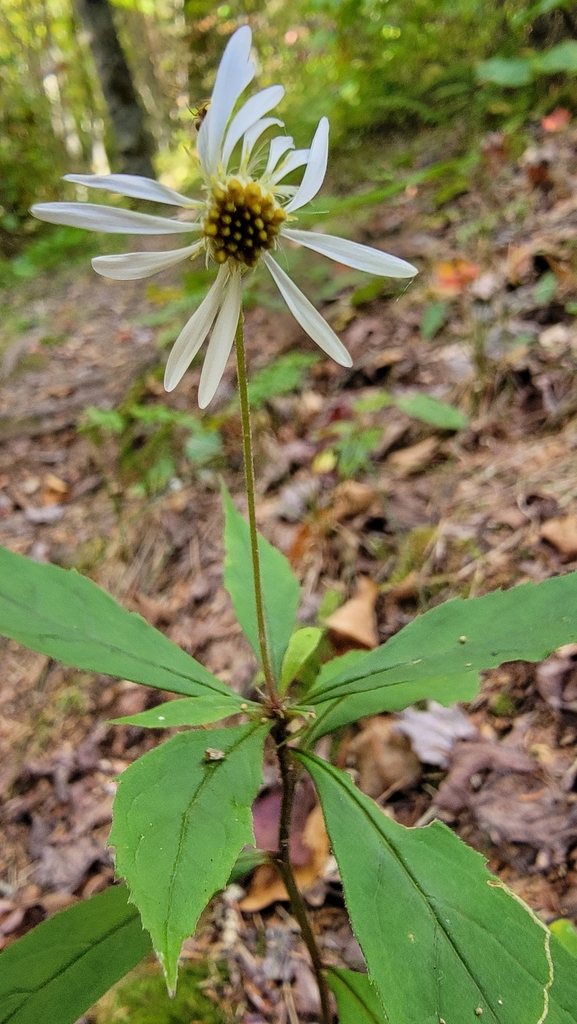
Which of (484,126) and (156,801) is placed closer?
(156,801)

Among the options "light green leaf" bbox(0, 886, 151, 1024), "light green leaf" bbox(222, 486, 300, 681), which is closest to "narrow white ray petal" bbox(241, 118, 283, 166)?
"light green leaf" bbox(222, 486, 300, 681)

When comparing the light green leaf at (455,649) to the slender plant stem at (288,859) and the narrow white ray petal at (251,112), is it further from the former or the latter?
the narrow white ray petal at (251,112)

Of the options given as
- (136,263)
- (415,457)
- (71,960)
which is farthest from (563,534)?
(71,960)

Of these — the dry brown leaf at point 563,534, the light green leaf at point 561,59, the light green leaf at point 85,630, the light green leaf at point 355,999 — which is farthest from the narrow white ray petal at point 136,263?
the light green leaf at point 561,59

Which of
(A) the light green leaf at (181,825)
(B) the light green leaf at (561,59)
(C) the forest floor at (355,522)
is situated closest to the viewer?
(A) the light green leaf at (181,825)

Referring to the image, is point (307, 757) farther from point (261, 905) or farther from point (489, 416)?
point (489, 416)

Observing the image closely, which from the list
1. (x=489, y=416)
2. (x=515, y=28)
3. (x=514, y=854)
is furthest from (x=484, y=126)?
(x=514, y=854)
